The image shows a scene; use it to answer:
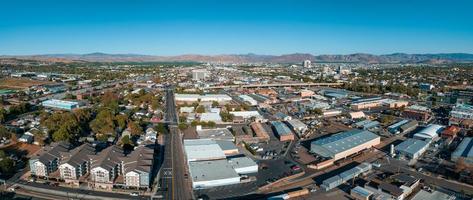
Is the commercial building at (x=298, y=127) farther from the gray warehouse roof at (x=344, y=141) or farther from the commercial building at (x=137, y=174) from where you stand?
the commercial building at (x=137, y=174)

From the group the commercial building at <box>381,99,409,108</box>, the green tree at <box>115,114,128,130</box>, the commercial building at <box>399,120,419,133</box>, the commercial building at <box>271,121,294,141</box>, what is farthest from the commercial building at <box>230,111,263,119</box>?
the commercial building at <box>381,99,409,108</box>

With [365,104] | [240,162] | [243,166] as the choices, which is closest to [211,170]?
[243,166]

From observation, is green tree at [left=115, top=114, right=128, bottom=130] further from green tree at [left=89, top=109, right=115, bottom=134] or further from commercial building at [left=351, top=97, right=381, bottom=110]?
commercial building at [left=351, top=97, right=381, bottom=110]

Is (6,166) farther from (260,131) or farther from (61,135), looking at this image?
(260,131)

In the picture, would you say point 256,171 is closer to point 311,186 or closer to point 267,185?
point 267,185

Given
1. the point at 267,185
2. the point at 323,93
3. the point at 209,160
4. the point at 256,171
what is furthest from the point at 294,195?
the point at 323,93
